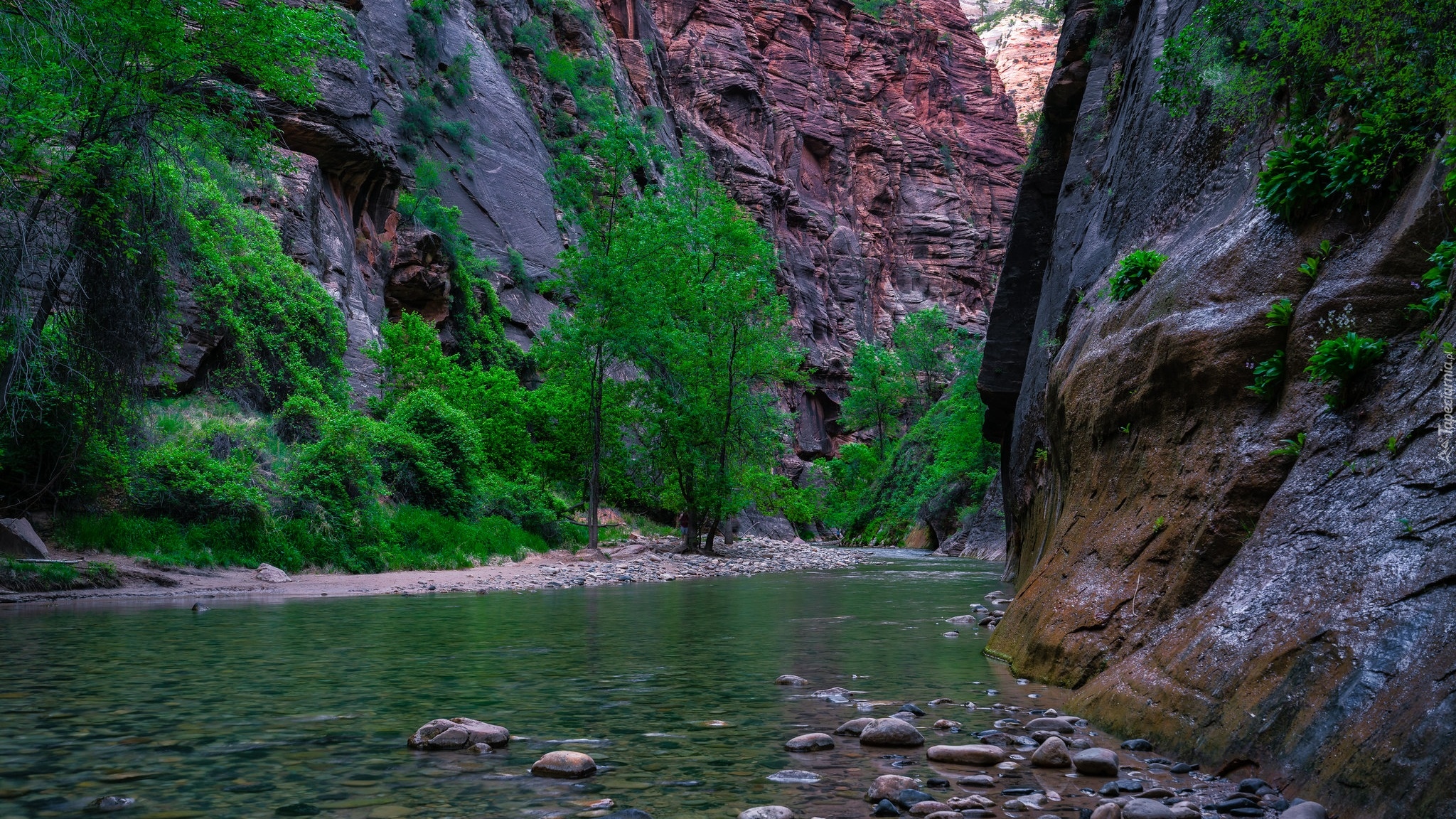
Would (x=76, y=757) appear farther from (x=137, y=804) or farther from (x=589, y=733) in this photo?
(x=589, y=733)

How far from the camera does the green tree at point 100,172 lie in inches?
436

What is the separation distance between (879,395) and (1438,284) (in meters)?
64.1

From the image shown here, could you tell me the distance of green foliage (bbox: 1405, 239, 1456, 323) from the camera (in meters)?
4.88

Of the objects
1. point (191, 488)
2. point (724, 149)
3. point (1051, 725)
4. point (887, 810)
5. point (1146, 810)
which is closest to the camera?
point (1146, 810)

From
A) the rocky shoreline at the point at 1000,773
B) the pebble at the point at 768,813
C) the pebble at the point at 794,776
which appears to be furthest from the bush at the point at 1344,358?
the pebble at the point at 768,813

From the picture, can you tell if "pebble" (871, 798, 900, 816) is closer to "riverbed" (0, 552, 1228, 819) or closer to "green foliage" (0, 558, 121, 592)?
"riverbed" (0, 552, 1228, 819)

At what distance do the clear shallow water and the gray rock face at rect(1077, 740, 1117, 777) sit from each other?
2.55 ft

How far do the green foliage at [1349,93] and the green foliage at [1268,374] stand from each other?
1.21 metres

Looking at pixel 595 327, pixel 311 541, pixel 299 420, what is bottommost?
pixel 311 541

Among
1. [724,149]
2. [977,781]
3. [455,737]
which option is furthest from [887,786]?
[724,149]

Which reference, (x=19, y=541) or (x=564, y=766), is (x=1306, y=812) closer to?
(x=564, y=766)

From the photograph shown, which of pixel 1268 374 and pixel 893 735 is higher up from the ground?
pixel 1268 374

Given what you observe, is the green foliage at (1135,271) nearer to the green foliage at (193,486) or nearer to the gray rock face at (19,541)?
the gray rock face at (19,541)

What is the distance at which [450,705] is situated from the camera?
6223mm
